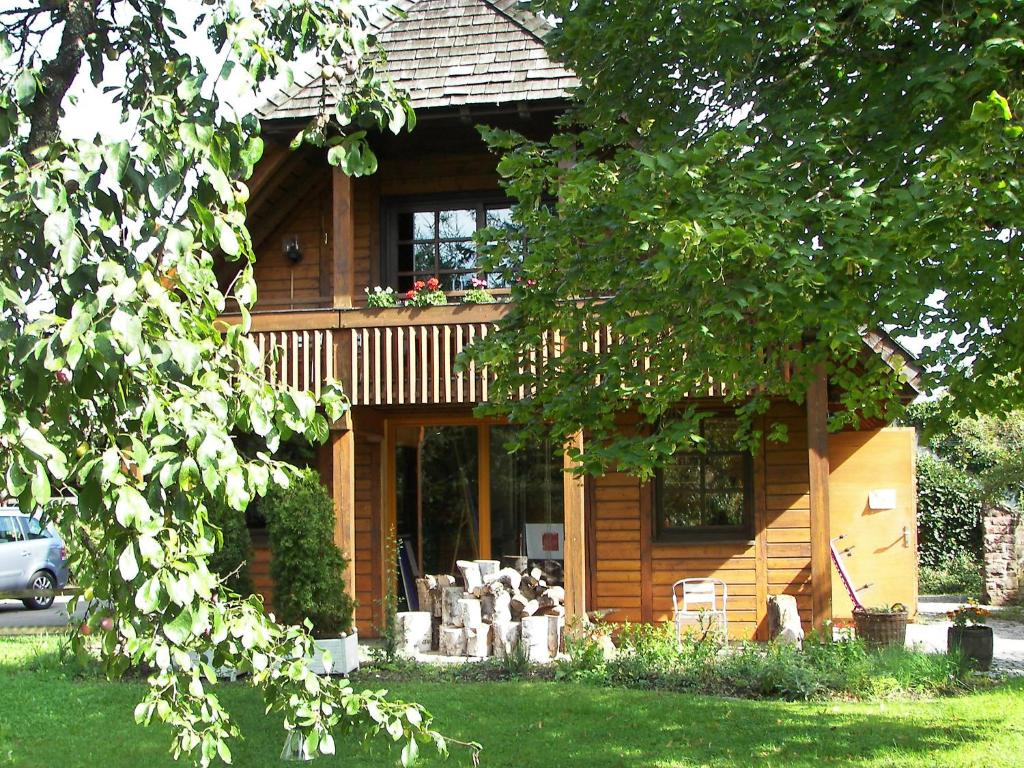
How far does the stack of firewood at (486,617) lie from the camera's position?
10.6 m

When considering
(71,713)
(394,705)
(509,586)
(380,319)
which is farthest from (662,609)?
(394,705)

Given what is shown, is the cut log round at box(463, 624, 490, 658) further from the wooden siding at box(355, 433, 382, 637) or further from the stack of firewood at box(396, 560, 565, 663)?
the wooden siding at box(355, 433, 382, 637)

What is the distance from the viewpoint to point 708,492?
40.6 feet

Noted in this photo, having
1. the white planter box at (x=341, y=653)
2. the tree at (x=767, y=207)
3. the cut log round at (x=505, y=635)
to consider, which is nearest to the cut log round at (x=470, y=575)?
the cut log round at (x=505, y=635)

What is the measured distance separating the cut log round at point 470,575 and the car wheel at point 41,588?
11.3 metres

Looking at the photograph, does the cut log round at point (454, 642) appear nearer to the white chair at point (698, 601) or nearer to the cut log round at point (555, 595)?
the cut log round at point (555, 595)

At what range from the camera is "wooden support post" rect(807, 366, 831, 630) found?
1041 centimetres

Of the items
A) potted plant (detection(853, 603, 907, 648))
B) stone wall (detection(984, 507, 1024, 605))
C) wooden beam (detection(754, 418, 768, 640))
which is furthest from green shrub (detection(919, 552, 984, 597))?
potted plant (detection(853, 603, 907, 648))

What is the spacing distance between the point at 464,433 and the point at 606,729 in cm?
601

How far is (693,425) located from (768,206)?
1410 millimetres

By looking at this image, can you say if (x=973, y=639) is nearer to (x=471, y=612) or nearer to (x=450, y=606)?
(x=471, y=612)

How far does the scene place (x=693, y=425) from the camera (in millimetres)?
5469

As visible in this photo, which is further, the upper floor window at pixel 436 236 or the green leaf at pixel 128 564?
the upper floor window at pixel 436 236

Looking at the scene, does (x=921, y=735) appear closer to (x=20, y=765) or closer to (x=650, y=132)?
(x=650, y=132)
